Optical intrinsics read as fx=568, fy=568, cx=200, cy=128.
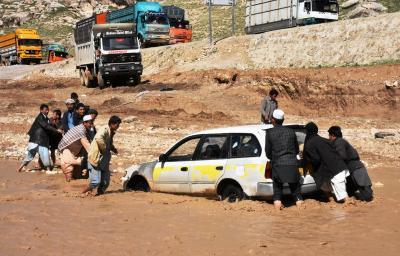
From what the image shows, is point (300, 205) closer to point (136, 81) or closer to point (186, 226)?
point (186, 226)

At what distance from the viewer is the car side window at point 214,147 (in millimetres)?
9039

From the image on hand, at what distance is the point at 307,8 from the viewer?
103ft

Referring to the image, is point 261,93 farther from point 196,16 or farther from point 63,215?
point 196,16

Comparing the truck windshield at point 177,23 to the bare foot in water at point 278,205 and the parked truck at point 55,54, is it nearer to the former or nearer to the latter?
the parked truck at point 55,54

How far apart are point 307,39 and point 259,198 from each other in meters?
21.0

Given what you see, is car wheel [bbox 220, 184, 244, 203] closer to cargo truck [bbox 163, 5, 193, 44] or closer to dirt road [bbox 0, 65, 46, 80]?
cargo truck [bbox 163, 5, 193, 44]

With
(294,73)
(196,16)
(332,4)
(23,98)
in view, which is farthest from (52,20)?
(294,73)

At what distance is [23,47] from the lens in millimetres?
52188

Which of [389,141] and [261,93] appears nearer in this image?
[389,141]

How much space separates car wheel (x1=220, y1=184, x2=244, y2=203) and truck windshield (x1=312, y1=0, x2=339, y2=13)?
24616mm

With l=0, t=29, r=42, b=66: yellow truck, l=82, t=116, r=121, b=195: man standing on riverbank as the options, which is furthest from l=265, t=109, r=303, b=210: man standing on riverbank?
l=0, t=29, r=42, b=66: yellow truck

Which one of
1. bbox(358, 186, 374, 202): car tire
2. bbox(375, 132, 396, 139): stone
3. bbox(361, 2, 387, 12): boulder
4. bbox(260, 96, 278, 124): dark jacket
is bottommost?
bbox(375, 132, 396, 139): stone

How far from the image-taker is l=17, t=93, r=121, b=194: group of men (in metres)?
9.46

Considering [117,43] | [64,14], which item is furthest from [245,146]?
[64,14]
